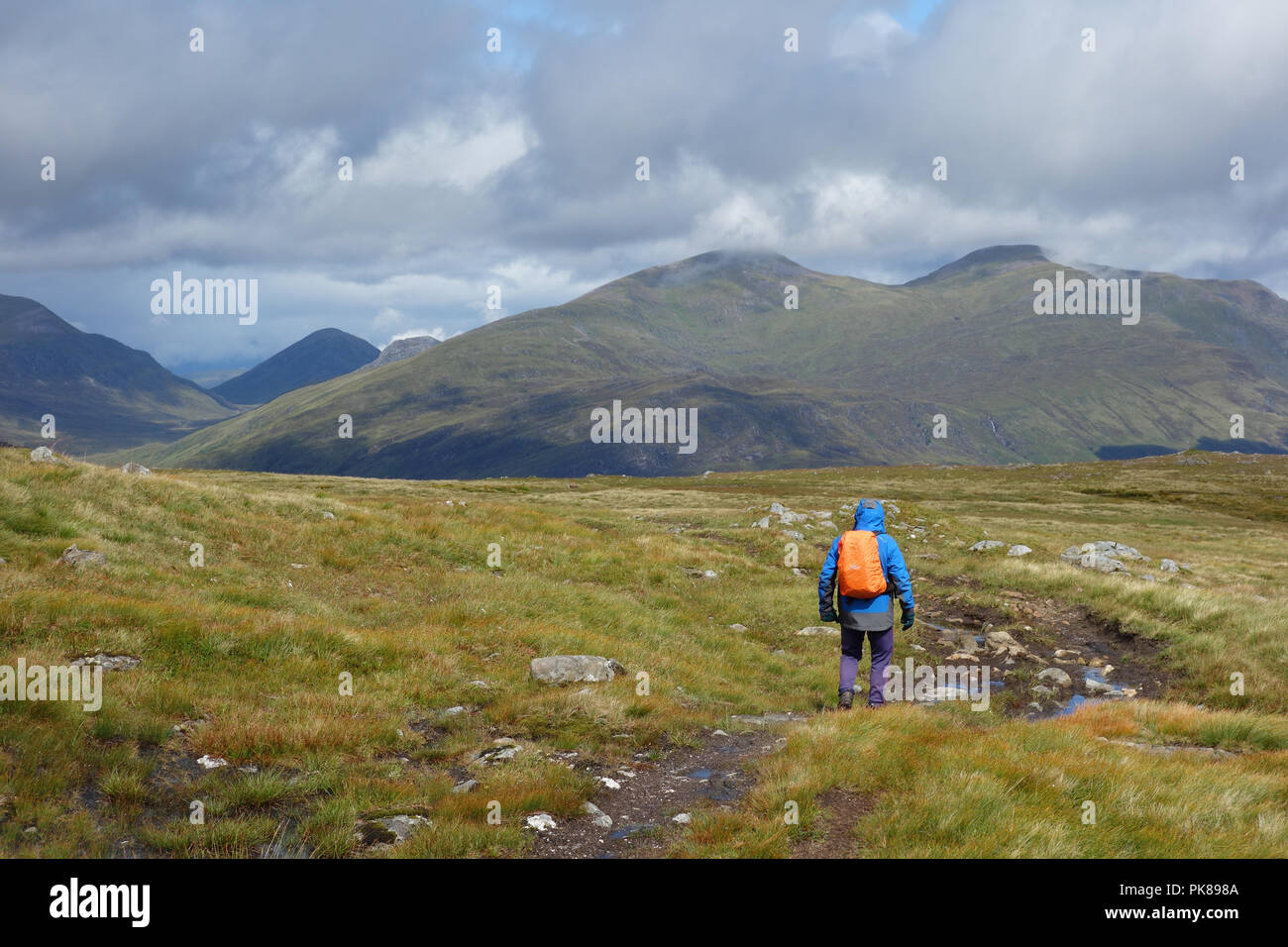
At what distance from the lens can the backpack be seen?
12797mm

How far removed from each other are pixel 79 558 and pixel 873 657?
Result: 1499 cm

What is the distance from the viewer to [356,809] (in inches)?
301

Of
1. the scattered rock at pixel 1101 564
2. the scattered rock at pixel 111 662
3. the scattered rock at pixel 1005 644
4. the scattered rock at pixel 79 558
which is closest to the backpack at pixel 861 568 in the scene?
the scattered rock at pixel 1005 644

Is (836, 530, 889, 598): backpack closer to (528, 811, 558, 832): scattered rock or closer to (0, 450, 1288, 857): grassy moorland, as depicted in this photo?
(0, 450, 1288, 857): grassy moorland

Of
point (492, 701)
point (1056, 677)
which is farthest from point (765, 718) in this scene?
point (1056, 677)

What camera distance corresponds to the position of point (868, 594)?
1286cm

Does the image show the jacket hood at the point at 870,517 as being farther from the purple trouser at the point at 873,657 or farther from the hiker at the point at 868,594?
the purple trouser at the point at 873,657

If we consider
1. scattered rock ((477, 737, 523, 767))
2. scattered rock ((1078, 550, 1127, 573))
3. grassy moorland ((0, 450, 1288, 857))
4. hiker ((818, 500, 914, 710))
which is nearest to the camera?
grassy moorland ((0, 450, 1288, 857))

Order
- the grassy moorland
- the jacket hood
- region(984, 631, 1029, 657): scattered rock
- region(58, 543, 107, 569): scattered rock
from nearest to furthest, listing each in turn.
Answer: the grassy moorland → the jacket hood → region(58, 543, 107, 569): scattered rock → region(984, 631, 1029, 657): scattered rock

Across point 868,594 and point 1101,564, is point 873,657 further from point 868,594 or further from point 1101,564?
point 1101,564

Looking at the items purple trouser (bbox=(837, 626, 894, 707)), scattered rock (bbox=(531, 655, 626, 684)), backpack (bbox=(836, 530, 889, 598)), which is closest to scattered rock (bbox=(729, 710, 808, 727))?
purple trouser (bbox=(837, 626, 894, 707))

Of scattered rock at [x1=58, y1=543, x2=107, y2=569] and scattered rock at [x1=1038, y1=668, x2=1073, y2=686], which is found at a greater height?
scattered rock at [x1=58, y1=543, x2=107, y2=569]

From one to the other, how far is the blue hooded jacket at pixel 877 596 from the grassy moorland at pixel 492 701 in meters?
1.83
